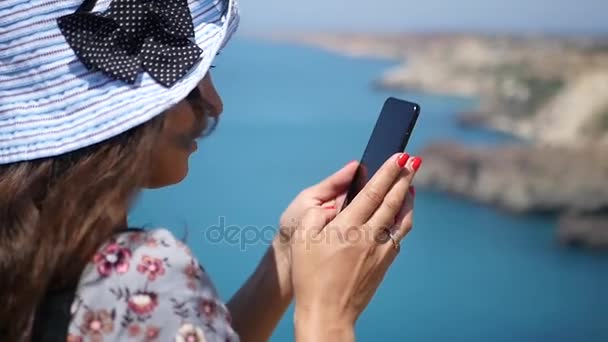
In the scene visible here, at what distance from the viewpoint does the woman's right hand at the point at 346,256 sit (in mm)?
605

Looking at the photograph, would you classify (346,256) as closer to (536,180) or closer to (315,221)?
(315,221)

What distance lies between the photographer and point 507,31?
2.42 meters

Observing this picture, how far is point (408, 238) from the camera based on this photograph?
1875 mm

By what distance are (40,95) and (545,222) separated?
162 centimetres

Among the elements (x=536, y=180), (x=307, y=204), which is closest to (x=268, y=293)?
(x=307, y=204)

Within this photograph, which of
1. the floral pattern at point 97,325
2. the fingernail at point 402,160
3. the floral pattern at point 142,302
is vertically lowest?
the floral pattern at point 97,325

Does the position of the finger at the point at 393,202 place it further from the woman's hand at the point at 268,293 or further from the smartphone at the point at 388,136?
the woman's hand at the point at 268,293

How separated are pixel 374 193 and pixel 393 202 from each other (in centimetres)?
2

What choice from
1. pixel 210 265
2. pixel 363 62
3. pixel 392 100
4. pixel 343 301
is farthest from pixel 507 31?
pixel 343 301

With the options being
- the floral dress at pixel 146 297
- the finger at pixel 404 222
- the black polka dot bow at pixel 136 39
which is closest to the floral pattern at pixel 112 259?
the floral dress at pixel 146 297

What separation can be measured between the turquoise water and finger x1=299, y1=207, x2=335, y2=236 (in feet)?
1.97

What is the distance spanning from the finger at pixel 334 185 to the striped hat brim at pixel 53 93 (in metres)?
0.26

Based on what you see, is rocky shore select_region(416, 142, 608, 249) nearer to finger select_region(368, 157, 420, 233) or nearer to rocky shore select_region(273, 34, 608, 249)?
rocky shore select_region(273, 34, 608, 249)

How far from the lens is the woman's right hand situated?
0.61 meters
